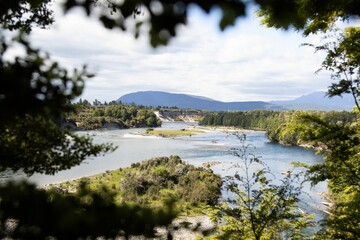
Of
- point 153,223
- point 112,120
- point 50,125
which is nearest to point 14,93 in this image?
point 153,223

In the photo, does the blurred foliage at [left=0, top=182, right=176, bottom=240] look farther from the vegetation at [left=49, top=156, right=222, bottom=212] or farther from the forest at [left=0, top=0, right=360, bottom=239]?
the vegetation at [left=49, top=156, right=222, bottom=212]

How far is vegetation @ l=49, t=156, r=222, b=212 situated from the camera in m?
27.5

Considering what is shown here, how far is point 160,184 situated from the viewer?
105 feet

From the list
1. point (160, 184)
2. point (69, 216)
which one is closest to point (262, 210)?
point (69, 216)

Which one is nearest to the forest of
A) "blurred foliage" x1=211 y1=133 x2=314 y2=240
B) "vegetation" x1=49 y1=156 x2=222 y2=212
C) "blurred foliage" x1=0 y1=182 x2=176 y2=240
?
"blurred foliage" x1=0 y1=182 x2=176 y2=240

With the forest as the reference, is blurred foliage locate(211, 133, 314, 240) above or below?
below

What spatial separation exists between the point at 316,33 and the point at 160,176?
26.8 metres

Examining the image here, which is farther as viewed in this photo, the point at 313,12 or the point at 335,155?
the point at 335,155

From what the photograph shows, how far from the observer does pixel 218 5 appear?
1.42 metres

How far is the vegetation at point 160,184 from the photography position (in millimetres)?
27469

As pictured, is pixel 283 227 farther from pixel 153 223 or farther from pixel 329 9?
pixel 153 223

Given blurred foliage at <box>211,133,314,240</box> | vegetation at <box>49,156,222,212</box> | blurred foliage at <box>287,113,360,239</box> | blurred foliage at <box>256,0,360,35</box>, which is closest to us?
blurred foliage at <box>256,0,360,35</box>

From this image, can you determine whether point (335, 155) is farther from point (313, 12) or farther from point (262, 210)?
point (313, 12)

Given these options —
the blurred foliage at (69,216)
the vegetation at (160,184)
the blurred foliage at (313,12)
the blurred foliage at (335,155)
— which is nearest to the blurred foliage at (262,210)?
the blurred foliage at (335,155)
